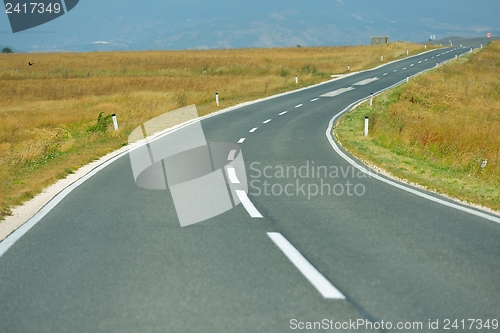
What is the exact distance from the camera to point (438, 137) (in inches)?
761

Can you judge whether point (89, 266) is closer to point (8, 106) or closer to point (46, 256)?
point (46, 256)

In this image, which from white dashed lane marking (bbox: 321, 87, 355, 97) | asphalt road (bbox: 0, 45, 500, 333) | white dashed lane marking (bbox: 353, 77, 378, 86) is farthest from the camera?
white dashed lane marking (bbox: 353, 77, 378, 86)

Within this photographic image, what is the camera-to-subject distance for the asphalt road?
4.66 metres

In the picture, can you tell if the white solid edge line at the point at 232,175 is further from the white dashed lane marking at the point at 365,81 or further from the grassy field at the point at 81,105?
the white dashed lane marking at the point at 365,81

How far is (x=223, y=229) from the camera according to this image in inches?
292

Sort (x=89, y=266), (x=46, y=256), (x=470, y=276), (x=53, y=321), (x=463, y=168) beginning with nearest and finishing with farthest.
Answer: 1. (x=53, y=321)
2. (x=470, y=276)
3. (x=89, y=266)
4. (x=46, y=256)
5. (x=463, y=168)

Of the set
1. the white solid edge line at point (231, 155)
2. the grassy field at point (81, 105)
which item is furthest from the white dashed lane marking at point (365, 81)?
the white solid edge line at point (231, 155)

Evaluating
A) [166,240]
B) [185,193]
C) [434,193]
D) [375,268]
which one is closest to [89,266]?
[166,240]

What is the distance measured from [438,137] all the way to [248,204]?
41.0ft

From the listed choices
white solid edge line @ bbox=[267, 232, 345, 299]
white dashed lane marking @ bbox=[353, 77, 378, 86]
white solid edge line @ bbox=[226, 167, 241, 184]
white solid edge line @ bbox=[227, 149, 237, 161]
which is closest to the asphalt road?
white solid edge line @ bbox=[267, 232, 345, 299]

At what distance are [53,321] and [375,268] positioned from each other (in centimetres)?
330

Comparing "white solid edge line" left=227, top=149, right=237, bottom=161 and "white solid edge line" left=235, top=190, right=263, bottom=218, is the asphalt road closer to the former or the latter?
"white solid edge line" left=235, top=190, right=263, bottom=218

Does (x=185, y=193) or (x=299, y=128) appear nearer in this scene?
(x=185, y=193)

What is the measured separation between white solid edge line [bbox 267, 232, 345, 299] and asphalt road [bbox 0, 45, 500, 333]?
0.07 meters
